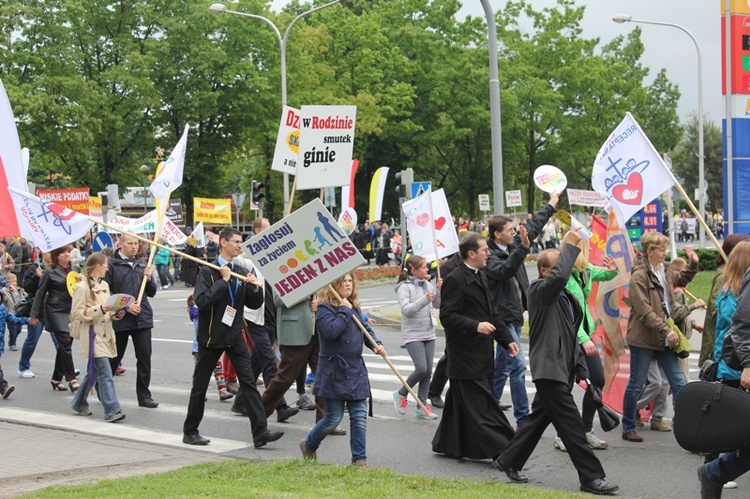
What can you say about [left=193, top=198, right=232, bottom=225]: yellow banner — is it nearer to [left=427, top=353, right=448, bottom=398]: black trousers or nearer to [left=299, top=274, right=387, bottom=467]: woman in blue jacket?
[left=427, top=353, right=448, bottom=398]: black trousers

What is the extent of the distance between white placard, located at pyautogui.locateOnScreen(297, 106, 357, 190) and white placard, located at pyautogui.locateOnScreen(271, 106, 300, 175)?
50.9 inches

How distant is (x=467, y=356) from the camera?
8055 mm

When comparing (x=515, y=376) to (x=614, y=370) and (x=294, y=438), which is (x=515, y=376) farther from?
(x=294, y=438)

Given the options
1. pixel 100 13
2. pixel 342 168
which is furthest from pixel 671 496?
pixel 100 13

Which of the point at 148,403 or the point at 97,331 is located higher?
the point at 97,331

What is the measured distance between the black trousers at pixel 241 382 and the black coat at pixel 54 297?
13.6 feet

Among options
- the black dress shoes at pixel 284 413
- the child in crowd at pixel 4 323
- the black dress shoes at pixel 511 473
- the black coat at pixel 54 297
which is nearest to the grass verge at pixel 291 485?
the black dress shoes at pixel 511 473

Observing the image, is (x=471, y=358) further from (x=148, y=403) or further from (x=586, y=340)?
(x=148, y=403)

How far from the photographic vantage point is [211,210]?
97.8ft

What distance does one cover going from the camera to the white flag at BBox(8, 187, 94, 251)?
891 cm

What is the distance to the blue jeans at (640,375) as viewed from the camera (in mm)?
8898

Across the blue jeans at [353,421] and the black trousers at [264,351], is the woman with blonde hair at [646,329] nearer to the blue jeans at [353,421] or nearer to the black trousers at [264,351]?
the blue jeans at [353,421]

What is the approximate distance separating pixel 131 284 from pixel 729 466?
7093 millimetres

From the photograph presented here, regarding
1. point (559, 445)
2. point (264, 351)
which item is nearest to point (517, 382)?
point (559, 445)
